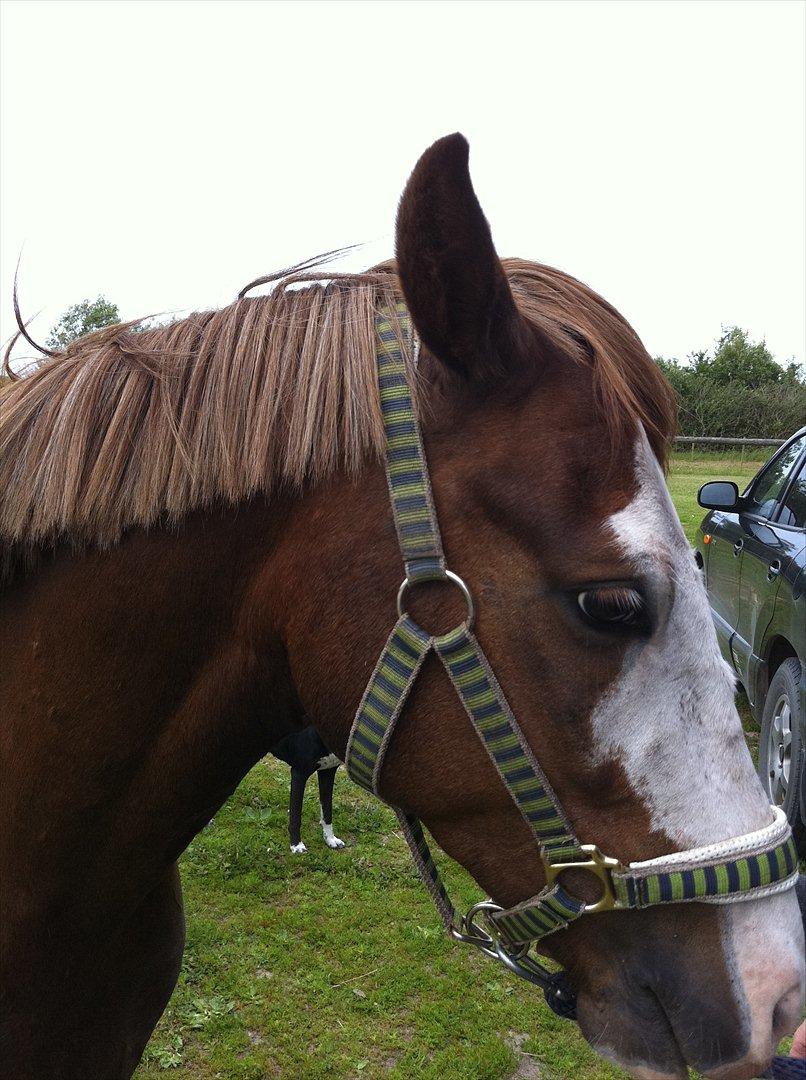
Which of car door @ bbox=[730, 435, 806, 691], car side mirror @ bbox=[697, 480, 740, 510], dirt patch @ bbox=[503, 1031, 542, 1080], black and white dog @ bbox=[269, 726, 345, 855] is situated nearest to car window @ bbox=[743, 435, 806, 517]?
car door @ bbox=[730, 435, 806, 691]

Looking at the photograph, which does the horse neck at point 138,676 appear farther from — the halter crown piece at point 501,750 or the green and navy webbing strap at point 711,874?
the green and navy webbing strap at point 711,874

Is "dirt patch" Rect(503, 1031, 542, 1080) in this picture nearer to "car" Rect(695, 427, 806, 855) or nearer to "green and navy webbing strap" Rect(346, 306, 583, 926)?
"car" Rect(695, 427, 806, 855)

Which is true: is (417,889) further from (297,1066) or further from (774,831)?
(774,831)

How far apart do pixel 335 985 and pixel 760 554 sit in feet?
11.0

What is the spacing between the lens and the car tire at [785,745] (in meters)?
3.57

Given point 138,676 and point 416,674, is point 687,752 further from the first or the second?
point 138,676

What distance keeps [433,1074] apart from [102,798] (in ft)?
7.74

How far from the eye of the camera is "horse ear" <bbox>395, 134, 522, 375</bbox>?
42.9 inches

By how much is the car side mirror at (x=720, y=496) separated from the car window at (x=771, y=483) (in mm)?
116

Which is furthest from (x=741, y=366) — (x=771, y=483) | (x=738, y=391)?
(x=771, y=483)

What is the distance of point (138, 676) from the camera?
127cm

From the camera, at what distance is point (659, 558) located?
3.78ft

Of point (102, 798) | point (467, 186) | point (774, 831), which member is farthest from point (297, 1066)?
point (467, 186)

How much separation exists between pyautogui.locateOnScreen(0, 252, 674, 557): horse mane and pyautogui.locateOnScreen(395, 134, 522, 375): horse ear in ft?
0.43
